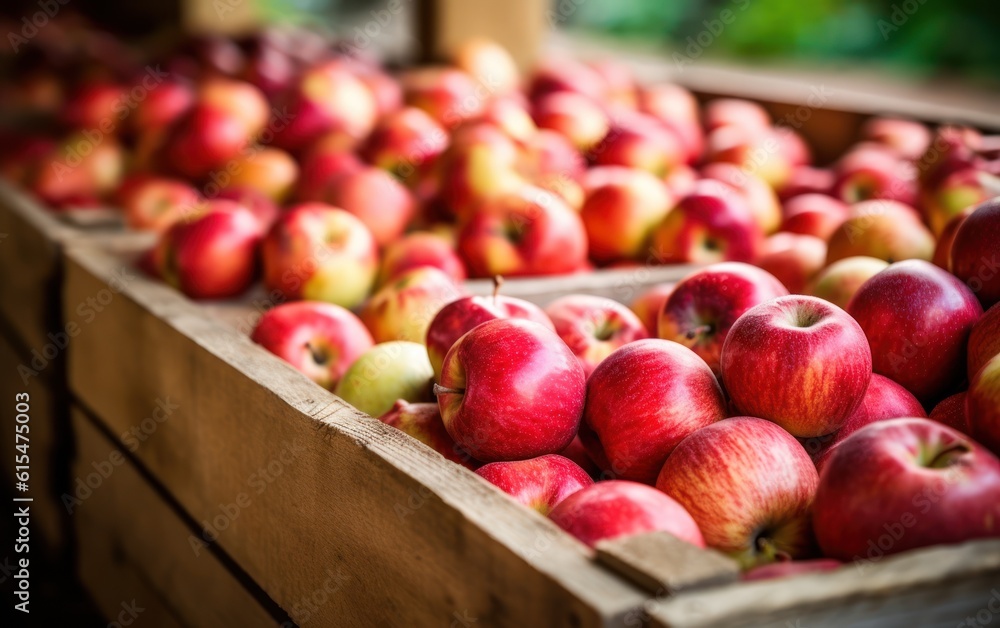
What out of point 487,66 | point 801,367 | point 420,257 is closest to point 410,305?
point 420,257

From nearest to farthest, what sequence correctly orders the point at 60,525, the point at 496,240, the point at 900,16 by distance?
the point at 496,240
the point at 60,525
the point at 900,16

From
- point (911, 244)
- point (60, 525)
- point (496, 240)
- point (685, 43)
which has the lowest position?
point (60, 525)

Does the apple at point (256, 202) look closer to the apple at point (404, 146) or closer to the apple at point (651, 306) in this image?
the apple at point (404, 146)

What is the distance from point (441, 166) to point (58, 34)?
3.77 m

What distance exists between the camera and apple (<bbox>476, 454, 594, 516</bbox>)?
111cm

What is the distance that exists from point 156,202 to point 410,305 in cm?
114

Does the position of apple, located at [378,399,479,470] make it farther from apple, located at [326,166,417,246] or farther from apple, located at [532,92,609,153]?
apple, located at [532,92,609,153]

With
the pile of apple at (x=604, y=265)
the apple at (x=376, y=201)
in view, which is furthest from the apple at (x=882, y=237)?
the apple at (x=376, y=201)

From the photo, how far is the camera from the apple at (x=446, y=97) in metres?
2.83

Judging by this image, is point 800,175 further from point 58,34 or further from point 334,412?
point 58,34

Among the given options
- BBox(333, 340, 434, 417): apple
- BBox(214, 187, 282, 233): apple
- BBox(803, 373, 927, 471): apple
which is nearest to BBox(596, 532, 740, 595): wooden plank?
BBox(803, 373, 927, 471): apple

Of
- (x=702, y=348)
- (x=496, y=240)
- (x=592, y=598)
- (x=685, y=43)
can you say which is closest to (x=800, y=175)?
(x=496, y=240)

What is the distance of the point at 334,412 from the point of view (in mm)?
1215

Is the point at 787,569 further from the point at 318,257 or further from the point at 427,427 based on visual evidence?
the point at 318,257
